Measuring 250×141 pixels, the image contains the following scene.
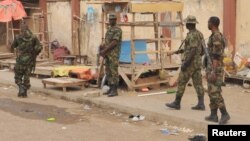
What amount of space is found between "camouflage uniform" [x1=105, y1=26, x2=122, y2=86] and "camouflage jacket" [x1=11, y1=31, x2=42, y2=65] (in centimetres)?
181

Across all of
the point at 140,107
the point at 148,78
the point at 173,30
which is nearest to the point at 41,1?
the point at 173,30

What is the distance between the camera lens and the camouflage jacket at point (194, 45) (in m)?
8.78

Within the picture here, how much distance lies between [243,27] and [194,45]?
4.53m

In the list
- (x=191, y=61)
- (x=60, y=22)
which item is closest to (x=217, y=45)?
(x=191, y=61)

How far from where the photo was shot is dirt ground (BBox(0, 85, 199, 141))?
25.4 ft

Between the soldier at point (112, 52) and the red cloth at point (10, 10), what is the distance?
8881 millimetres

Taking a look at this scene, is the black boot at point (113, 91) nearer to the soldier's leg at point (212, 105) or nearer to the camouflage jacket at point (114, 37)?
the camouflage jacket at point (114, 37)

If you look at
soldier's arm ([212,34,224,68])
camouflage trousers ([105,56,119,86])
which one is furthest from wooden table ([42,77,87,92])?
soldier's arm ([212,34,224,68])

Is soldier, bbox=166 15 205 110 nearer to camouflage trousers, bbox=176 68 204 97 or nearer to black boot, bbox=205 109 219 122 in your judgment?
camouflage trousers, bbox=176 68 204 97

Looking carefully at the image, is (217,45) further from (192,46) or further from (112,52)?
(112,52)

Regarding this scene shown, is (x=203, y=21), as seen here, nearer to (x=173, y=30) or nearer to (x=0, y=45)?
(x=173, y=30)

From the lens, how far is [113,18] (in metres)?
10.6

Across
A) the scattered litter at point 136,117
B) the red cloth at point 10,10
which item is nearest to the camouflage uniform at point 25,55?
the scattered litter at point 136,117

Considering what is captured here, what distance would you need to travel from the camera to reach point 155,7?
36.7 feet
